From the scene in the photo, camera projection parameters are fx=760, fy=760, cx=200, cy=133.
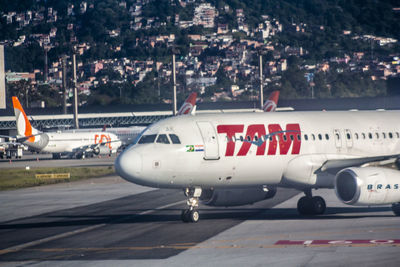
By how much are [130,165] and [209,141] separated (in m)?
3.34

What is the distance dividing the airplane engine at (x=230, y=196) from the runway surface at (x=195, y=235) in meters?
0.72

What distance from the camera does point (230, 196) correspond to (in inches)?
1210

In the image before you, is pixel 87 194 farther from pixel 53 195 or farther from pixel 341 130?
pixel 341 130

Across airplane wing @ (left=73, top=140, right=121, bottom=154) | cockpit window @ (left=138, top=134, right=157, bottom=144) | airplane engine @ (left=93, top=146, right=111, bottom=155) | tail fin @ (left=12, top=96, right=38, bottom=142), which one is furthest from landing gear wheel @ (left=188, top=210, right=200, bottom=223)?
airplane engine @ (left=93, top=146, right=111, bottom=155)

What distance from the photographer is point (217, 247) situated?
23703mm

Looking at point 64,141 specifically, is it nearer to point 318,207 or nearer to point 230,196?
point 230,196

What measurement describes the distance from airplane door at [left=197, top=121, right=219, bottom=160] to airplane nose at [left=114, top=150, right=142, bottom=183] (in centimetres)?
271

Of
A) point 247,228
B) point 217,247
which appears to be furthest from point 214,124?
point 217,247

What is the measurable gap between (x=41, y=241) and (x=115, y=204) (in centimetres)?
1327

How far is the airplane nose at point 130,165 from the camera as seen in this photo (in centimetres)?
2761

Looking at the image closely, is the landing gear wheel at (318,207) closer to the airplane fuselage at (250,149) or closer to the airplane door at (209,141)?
the airplane fuselage at (250,149)

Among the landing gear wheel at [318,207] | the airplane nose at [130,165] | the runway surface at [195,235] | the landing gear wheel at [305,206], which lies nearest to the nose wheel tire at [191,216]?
the runway surface at [195,235]

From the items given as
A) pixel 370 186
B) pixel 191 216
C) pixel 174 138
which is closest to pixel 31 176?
pixel 191 216

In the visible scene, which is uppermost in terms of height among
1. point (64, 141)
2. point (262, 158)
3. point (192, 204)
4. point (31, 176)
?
point (262, 158)
